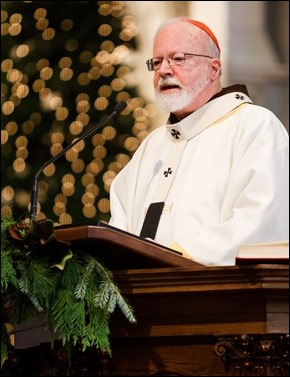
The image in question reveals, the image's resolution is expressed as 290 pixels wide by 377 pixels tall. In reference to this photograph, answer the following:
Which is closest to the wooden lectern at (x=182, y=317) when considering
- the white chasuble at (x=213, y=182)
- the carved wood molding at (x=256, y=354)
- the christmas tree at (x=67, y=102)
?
the carved wood molding at (x=256, y=354)

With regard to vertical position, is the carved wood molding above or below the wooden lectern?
below

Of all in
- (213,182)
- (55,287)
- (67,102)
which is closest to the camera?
(55,287)

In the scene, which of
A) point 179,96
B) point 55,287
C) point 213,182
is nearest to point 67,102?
point 179,96

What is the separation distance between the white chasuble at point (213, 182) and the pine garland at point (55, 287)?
576mm

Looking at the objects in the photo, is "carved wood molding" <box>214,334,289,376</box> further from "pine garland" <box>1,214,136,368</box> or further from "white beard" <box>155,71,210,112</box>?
"white beard" <box>155,71,210,112</box>

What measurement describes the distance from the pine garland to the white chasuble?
58cm

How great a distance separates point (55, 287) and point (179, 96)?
5.03ft

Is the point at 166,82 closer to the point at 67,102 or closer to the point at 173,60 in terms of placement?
the point at 173,60

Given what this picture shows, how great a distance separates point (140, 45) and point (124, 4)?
0.33 m

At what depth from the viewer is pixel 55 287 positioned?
173 inches

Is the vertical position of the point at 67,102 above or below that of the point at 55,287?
above

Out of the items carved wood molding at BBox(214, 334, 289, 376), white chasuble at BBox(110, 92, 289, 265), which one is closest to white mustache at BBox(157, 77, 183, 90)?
white chasuble at BBox(110, 92, 289, 265)

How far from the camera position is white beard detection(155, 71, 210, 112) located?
5676mm

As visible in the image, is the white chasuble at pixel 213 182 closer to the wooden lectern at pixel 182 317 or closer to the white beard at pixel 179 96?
the white beard at pixel 179 96
